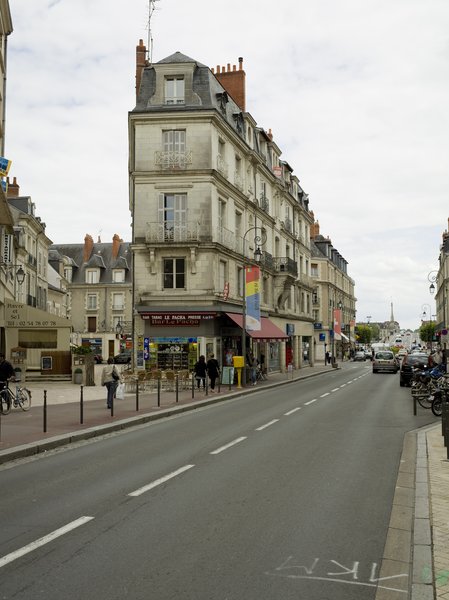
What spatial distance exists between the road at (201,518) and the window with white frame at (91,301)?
57.8 m

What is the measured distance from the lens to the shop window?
29656 millimetres

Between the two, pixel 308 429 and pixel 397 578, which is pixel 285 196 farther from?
pixel 397 578

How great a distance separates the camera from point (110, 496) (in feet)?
23.8

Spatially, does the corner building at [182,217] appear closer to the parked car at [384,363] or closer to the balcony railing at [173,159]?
the balcony railing at [173,159]

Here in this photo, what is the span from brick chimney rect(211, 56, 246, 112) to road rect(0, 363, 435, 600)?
28779 millimetres

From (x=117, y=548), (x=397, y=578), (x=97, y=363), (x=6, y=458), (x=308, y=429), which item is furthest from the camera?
(x=97, y=363)

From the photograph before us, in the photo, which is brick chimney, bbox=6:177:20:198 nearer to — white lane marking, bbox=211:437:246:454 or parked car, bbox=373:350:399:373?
parked car, bbox=373:350:399:373

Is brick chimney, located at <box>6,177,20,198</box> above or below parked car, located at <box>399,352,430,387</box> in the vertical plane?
above

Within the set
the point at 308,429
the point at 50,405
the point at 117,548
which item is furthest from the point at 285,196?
the point at 117,548

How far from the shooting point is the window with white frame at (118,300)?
222ft

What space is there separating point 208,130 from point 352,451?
22.2m

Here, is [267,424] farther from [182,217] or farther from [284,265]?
[284,265]

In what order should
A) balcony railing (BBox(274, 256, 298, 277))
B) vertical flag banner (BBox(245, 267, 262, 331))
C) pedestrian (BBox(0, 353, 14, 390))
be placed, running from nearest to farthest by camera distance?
pedestrian (BBox(0, 353, 14, 390)) < vertical flag banner (BBox(245, 267, 262, 331)) < balcony railing (BBox(274, 256, 298, 277))

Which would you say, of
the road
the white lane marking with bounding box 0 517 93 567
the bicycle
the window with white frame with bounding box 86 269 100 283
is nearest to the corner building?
the bicycle
